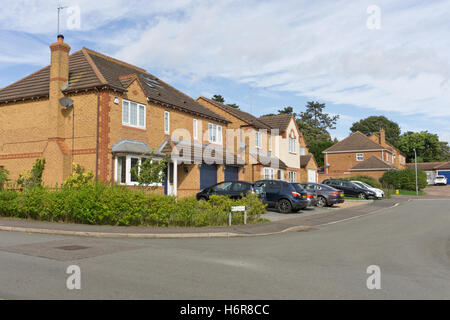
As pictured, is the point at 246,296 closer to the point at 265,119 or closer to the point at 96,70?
the point at 96,70

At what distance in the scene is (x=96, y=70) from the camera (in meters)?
21.7

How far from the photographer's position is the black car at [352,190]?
3334 cm

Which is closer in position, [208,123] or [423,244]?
[423,244]

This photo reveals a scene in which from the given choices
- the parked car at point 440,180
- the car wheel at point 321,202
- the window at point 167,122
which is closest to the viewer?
the window at point 167,122

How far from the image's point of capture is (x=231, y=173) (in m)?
30.6

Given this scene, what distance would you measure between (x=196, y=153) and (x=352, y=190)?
14955 mm

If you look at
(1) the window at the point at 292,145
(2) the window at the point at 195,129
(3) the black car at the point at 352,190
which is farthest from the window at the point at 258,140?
(2) the window at the point at 195,129

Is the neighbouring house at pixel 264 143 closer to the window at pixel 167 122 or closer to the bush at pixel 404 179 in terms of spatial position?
the window at pixel 167 122

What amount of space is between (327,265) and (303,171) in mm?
36402

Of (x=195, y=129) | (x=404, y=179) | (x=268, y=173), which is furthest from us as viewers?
(x=404, y=179)

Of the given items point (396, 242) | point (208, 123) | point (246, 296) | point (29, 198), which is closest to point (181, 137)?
point (208, 123)

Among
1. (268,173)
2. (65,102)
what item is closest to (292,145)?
(268,173)

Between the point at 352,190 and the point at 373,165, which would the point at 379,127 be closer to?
the point at 373,165

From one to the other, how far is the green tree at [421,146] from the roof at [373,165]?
119 feet
